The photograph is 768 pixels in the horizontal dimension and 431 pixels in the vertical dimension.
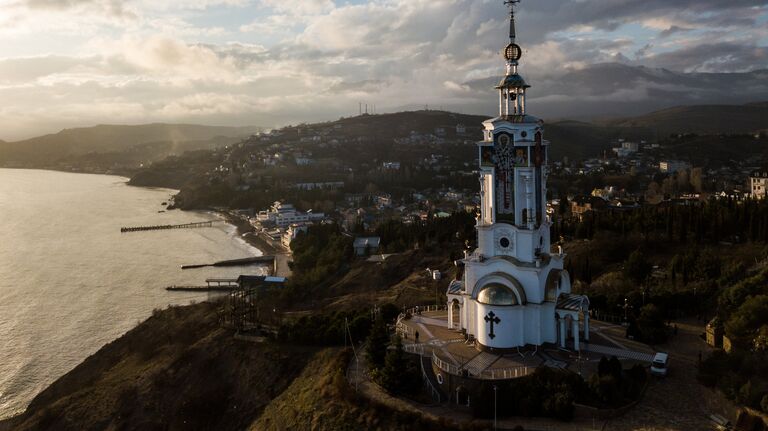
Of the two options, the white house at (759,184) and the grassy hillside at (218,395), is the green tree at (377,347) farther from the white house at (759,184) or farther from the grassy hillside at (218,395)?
the white house at (759,184)

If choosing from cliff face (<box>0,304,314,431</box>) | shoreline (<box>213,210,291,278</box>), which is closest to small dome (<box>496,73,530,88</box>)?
cliff face (<box>0,304,314,431</box>)

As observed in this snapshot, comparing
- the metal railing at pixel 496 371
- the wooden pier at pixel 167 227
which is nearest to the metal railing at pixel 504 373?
the metal railing at pixel 496 371

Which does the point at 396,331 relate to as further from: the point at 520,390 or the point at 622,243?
the point at 622,243

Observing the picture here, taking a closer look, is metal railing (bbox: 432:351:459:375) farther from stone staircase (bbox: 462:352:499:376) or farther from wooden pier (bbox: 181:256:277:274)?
wooden pier (bbox: 181:256:277:274)

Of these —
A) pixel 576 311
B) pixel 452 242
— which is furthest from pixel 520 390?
pixel 452 242

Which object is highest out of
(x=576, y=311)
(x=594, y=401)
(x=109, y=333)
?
(x=576, y=311)

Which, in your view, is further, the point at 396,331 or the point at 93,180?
the point at 93,180

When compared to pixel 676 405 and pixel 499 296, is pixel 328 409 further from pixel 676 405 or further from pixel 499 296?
pixel 676 405
